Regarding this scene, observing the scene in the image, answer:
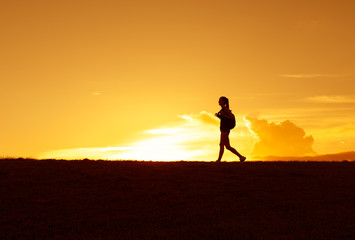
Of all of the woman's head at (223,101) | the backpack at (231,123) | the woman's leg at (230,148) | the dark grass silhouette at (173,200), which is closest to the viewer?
the dark grass silhouette at (173,200)

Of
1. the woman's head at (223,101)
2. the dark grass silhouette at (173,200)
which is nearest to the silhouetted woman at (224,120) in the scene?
the woman's head at (223,101)

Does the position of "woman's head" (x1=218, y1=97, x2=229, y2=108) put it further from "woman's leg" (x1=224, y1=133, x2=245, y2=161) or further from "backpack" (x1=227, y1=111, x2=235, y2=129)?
"woman's leg" (x1=224, y1=133, x2=245, y2=161)

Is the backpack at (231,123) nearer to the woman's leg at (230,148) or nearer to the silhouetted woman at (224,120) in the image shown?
the silhouetted woman at (224,120)

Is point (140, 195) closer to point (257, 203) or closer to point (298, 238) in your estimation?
point (257, 203)

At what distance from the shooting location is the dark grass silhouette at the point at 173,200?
14852mm

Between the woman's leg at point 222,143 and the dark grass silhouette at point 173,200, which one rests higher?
the woman's leg at point 222,143

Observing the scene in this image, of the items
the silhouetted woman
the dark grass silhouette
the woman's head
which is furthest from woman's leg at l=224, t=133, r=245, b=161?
the dark grass silhouette

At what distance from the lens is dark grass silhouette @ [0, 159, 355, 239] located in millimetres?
14852

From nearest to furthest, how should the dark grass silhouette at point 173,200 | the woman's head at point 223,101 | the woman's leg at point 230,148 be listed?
the dark grass silhouette at point 173,200
the woman's head at point 223,101
the woman's leg at point 230,148

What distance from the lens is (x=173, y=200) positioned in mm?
18016

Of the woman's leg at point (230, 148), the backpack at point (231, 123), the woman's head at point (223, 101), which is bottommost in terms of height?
the woman's leg at point (230, 148)

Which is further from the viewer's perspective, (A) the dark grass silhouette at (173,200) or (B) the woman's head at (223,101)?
(B) the woman's head at (223,101)

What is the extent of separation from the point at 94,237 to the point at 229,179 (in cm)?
818

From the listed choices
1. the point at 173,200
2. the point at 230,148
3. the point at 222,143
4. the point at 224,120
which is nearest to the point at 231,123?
the point at 224,120
